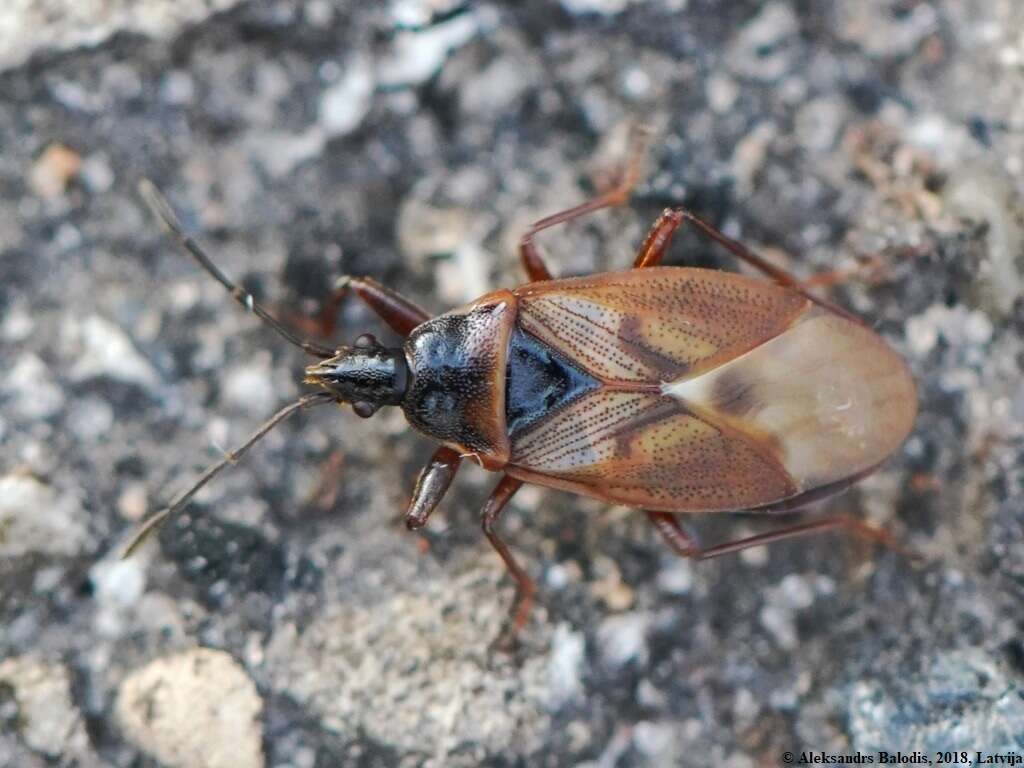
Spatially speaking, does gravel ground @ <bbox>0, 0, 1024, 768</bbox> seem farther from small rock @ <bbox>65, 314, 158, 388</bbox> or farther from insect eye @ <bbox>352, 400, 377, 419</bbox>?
insect eye @ <bbox>352, 400, 377, 419</bbox>

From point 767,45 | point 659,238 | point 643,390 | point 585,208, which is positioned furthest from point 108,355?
point 767,45

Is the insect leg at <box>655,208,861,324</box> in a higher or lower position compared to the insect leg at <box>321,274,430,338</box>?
higher

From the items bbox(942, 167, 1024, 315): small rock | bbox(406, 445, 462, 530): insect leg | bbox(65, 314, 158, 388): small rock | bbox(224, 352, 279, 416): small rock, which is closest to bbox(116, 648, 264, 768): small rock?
bbox(406, 445, 462, 530): insect leg

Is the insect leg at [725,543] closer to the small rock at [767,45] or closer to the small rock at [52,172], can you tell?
the small rock at [767,45]

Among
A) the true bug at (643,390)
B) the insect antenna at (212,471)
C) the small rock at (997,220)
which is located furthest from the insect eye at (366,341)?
the small rock at (997,220)

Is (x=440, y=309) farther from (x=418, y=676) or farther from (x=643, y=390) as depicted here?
(x=418, y=676)

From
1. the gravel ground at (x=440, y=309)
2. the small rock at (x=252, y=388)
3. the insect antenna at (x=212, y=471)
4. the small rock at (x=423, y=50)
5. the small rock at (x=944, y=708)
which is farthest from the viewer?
the small rock at (x=423, y=50)
